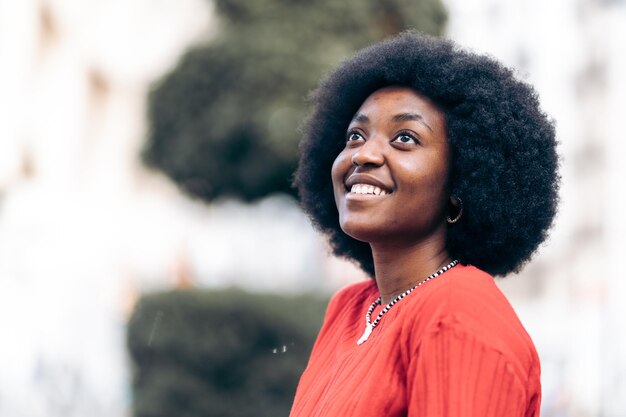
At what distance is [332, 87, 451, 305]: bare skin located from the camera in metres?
2.39

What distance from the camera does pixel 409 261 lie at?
2.45 m

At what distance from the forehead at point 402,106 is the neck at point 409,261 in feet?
0.97

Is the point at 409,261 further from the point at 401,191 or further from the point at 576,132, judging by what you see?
the point at 576,132

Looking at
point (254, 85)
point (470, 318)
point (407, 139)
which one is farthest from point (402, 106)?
point (254, 85)

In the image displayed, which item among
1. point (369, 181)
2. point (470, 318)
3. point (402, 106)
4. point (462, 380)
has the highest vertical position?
point (402, 106)

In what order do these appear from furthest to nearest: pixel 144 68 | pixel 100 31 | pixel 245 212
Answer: pixel 144 68 < pixel 100 31 < pixel 245 212

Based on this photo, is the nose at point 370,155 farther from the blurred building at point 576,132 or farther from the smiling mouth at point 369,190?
the blurred building at point 576,132

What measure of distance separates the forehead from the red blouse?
15.7 inches

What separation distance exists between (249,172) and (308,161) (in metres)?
7.51

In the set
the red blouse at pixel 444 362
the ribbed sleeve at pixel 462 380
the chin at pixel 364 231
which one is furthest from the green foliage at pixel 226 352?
the ribbed sleeve at pixel 462 380

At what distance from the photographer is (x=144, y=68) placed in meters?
22.2

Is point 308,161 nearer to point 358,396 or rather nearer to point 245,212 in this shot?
point 358,396

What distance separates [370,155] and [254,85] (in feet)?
27.1

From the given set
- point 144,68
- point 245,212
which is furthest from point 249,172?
point 144,68
